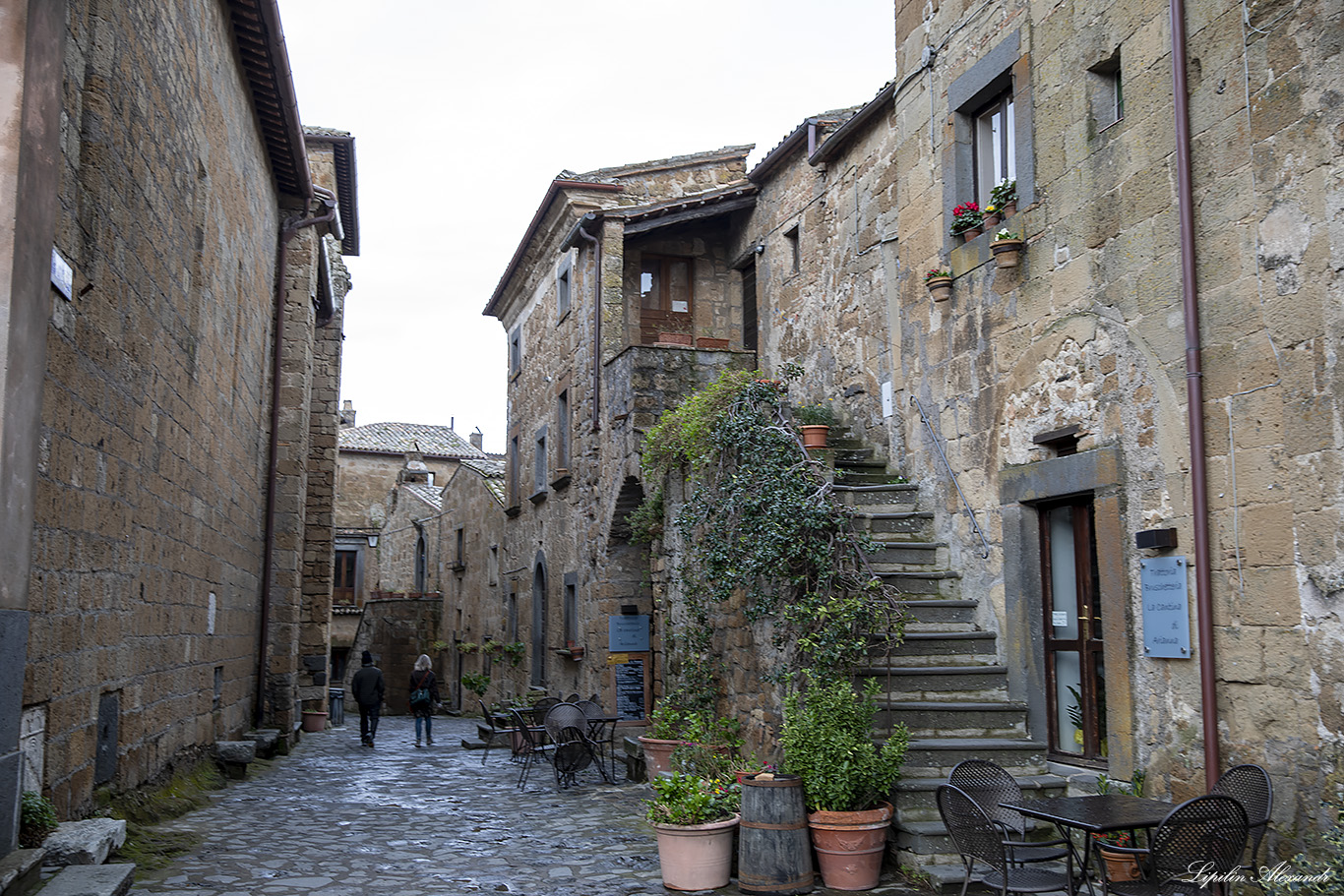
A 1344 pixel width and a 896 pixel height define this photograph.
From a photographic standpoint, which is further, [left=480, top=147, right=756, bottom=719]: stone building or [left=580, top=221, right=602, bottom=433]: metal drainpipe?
[left=580, top=221, right=602, bottom=433]: metal drainpipe

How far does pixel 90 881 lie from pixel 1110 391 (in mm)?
5639

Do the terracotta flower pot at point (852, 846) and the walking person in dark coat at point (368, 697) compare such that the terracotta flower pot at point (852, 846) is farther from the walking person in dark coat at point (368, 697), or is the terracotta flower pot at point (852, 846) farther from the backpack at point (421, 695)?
the backpack at point (421, 695)

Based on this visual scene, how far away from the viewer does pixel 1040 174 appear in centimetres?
698

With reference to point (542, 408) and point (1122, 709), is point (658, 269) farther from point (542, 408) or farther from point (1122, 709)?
point (1122, 709)

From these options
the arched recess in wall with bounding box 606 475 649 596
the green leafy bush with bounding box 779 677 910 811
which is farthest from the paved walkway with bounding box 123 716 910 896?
the arched recess in wall with bounding box 606 475 649 596

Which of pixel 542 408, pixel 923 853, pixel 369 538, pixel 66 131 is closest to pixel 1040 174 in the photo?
pixel 923 853

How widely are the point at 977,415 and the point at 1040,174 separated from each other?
65.7 inches

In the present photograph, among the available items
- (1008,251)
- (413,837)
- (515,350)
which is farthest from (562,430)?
(1008,251)

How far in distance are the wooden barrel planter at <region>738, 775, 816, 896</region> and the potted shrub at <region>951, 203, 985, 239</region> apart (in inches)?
158

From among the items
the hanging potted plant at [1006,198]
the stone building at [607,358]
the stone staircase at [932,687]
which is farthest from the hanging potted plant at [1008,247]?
the stone building at [607,358]

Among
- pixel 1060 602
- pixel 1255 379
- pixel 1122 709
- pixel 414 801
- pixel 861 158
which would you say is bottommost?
pixel 414 801

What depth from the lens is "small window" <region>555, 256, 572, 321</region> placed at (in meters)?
16.3

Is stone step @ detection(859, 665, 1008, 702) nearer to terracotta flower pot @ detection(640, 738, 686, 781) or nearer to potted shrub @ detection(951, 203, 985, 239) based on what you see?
potted shrub @ detection(951, 203, 985, 239)

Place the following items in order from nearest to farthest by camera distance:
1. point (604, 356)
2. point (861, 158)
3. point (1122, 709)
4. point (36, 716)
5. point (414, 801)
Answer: point (36, 716) → point (1122, 709) → point (414, 801) → point (861, 158) → point (604, 356)
